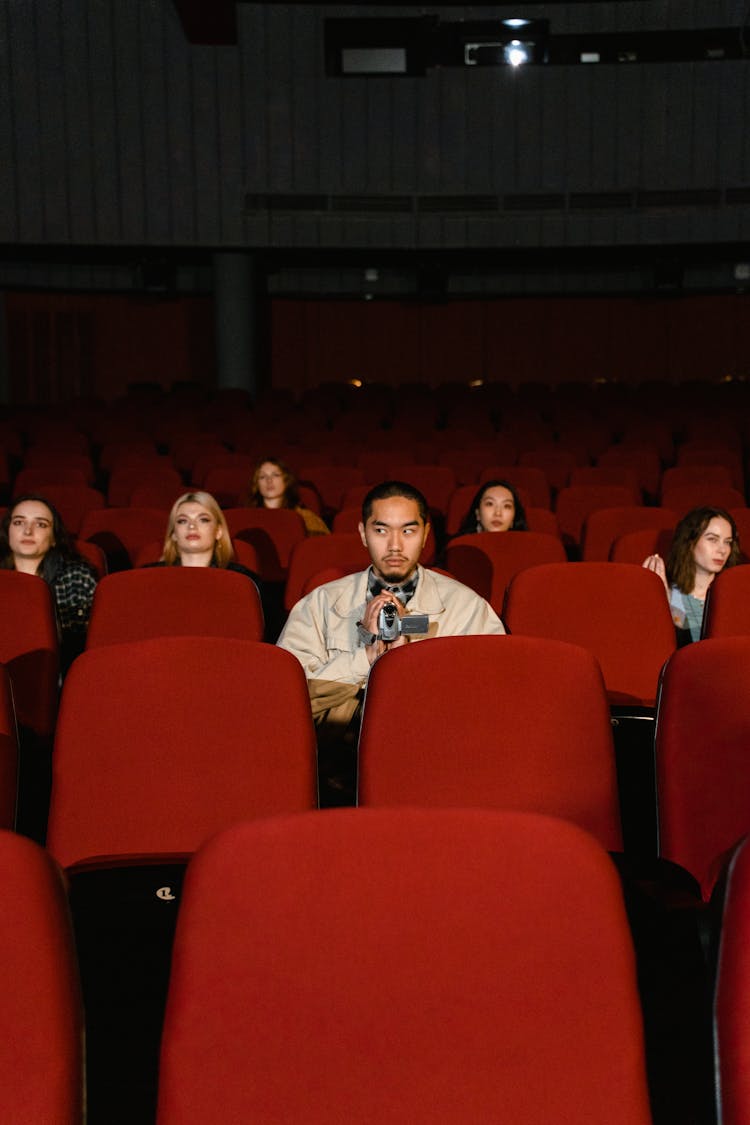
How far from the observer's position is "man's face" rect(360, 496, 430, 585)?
319cm

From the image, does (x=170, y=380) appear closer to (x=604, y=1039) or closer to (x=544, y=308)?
(x=544, y=308)

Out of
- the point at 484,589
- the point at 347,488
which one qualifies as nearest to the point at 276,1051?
the point at 484,589

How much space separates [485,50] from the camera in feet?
37.4

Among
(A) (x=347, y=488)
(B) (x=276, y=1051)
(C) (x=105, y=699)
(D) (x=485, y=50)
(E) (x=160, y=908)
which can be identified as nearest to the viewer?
(B) (x=276, y=1051)

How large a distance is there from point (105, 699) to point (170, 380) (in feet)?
44.6

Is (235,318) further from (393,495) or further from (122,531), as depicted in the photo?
(393,495)

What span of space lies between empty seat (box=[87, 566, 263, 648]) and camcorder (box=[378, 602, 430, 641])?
26.2 inches

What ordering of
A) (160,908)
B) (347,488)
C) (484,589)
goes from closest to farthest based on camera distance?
(160,908)
(484,589)
(347,488)

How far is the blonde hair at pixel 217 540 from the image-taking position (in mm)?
4203

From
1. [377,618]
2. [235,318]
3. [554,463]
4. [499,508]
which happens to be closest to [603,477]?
[554,463]

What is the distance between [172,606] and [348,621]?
607mm

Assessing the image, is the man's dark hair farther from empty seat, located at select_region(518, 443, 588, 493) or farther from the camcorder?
empty seat, located at select_region(518, 443, 588, 493)

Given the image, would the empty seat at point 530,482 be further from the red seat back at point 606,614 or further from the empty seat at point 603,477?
the red seat back at point 606,614

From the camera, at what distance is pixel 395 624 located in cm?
283
